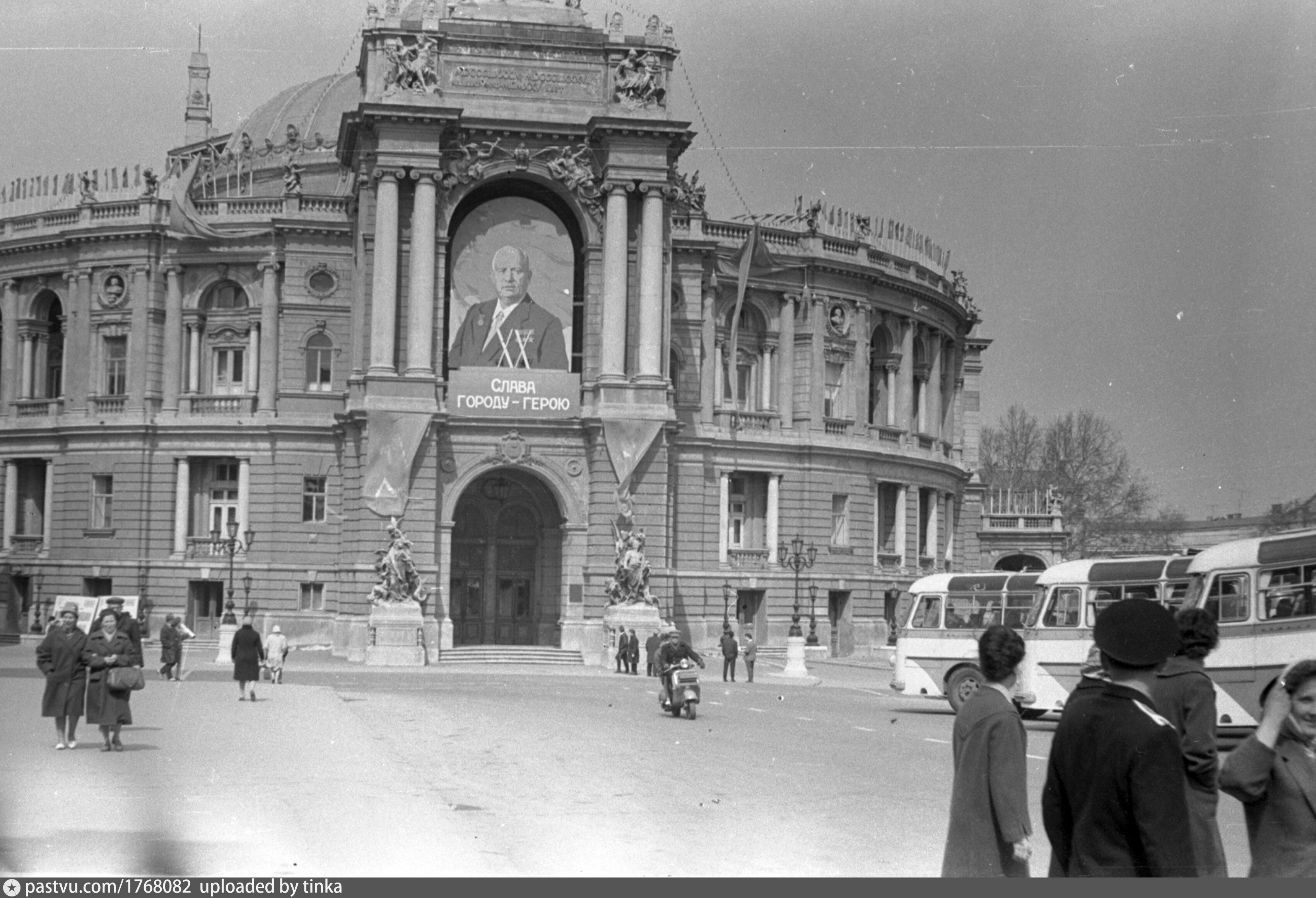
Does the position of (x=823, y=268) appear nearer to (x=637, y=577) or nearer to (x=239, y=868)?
(x=637, y=577)

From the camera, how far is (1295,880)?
27.7ft

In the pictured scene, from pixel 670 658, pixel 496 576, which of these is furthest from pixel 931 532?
pixel 670 658

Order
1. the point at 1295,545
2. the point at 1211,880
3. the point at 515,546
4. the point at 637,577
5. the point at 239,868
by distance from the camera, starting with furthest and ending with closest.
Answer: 1. the point at 515,546
2. the point at 637,577
3. the point at 1295,545
4. the point at 239,868
5. the point at 1211,880

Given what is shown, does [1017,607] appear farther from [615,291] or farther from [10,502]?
[10,502]

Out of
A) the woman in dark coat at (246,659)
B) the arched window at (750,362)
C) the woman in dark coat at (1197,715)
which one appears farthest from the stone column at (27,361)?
the woman in dark coat at (1197,715)

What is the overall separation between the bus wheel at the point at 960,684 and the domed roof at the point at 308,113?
51610mm

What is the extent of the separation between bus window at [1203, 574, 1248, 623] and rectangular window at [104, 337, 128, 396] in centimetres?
4955

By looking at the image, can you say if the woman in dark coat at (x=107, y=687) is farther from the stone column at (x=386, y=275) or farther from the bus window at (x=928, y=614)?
the stone column at (x=386, y=275)

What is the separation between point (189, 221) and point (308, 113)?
65.1 feet

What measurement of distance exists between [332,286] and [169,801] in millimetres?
50240

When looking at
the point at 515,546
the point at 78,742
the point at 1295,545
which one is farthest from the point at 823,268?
the point at 78,742

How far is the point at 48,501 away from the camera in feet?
219

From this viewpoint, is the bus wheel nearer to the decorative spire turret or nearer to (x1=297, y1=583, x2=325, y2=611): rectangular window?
(x1=297, y1=583, x2=325, y2=611): rectangular window

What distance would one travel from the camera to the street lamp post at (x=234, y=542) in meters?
60.3
